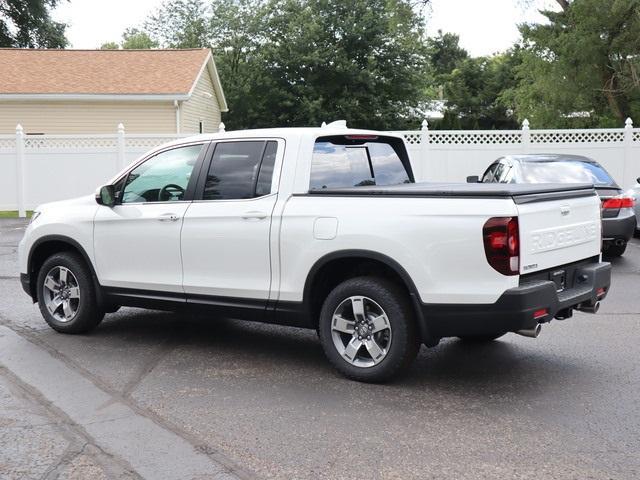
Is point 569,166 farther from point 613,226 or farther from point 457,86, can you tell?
point 457,86

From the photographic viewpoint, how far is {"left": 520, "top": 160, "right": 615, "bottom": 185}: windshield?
36.5 feet

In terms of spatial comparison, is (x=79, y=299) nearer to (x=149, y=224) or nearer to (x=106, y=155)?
(x=149, y=224)

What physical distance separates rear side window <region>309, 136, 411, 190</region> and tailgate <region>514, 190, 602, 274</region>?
1.66m

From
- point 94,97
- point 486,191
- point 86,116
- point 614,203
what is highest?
point 94,97

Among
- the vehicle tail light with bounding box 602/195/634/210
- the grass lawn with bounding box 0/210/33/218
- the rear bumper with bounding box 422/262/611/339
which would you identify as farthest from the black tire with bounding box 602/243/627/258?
the grass lawn with bounding box 0/210/33/218

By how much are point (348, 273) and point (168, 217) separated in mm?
1682

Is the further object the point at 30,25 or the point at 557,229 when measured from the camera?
the point at 30,25

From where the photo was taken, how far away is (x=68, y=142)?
19953 millimetres

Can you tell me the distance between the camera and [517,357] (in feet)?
20.3

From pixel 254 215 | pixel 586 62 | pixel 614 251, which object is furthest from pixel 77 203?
pixel 586 62

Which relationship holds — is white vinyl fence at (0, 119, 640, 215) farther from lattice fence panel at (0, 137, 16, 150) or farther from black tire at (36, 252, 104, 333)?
black tire at (36, 252, 104, 333)

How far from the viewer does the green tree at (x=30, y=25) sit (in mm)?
41969

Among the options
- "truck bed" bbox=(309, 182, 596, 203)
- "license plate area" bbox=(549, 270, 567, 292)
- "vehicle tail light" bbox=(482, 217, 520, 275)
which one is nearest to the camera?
"vehicle tail light" bbox=(482, 217, 520, 275)

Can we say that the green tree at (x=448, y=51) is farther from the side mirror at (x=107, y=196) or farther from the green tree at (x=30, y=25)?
the side mirror at (x=107, y=196)
